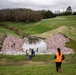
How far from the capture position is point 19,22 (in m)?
151

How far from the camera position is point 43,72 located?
72.3ft

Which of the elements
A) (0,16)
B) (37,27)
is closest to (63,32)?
(37,27)

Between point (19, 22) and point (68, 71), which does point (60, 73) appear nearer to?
point (68, 71)

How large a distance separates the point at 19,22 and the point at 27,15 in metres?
7.96

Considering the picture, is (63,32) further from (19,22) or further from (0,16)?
(0,16)

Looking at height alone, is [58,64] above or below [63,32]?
above

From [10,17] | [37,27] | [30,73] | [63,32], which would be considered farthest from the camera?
[10,17]

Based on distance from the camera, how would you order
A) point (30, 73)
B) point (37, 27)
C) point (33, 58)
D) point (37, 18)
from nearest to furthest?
1. point (30, 73)
2. point (33, 58)
3. point (37, 27)
4. point (37, 18)

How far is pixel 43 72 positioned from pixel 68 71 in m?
2.58

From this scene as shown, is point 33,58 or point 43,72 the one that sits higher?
point 43,72

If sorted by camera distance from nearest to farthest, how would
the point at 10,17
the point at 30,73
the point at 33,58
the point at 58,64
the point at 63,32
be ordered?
1. the point at 58,64
2. the point at 30,73
3. the point at 33,58
4. the point at 63,32
5. the point at 10,17

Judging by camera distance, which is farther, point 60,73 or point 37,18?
point 37,18

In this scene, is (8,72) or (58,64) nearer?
(58,64)

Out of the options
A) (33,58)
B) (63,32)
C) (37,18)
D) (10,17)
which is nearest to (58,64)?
(33,58)
